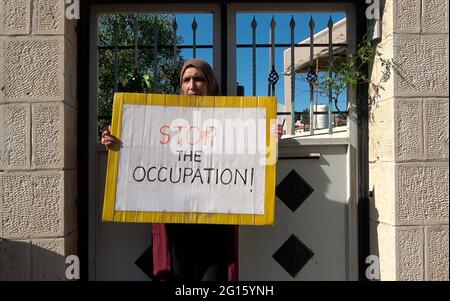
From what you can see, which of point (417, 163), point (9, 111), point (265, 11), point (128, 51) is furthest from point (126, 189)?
point (417, 163)

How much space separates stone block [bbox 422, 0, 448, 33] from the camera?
2.74 metres

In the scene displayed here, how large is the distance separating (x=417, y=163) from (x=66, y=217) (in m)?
2.37

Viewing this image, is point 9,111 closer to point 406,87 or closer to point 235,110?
point 235,110

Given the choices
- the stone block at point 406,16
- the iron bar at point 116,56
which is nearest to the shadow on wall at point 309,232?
the stone block at point 406,16

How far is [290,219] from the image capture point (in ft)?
10.1

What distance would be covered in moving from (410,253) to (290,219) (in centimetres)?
84

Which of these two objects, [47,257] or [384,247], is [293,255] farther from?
[47,257]

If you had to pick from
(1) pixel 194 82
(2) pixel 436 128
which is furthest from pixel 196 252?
(2) pixel 436 128

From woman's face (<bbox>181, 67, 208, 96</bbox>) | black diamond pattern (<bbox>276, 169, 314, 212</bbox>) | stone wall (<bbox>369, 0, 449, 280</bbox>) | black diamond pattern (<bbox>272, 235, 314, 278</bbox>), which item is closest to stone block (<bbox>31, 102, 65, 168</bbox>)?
woman's face (<bbox>181, 67, 208, 96</bbox>)

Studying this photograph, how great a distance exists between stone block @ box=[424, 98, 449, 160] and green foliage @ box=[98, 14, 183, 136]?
1823mm

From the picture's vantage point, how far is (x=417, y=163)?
8.91ft

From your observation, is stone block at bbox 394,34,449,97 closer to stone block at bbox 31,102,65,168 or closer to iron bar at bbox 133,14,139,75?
iron bar at bbox 133,14,139,75

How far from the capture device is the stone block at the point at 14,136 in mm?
2682

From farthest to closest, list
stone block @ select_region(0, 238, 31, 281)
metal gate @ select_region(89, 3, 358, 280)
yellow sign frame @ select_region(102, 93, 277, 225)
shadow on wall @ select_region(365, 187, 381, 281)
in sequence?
metal gate @ select_region(89, 3, 358, 280), shadow on wall @ select_region(365, 187, 381, 281), stone block @ select_region(0, 238, 31, 281), yellow sign frame @ select_region(102, 93, 277, 225)
